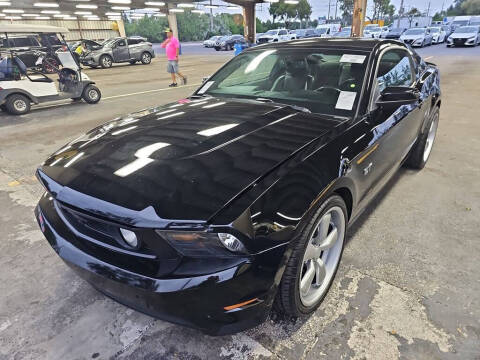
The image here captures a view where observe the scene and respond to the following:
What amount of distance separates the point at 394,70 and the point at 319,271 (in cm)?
204

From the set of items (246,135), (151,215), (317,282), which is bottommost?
(317,282)

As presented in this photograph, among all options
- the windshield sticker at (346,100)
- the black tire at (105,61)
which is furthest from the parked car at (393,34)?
the windshield sticker at (346,100)

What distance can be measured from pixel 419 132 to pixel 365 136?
68.9 inches

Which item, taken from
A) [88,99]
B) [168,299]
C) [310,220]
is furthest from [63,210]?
[88,99]

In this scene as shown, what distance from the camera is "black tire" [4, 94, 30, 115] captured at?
7.48 meters

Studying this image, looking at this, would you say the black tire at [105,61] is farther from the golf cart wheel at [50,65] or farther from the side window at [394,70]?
the side window at [394,70]

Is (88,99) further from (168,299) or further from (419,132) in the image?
(168,299)

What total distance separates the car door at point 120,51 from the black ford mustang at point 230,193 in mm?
19074

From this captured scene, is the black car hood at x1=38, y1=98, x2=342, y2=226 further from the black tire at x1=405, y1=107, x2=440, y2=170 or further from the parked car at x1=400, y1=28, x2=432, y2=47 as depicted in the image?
the parked car at x1=400, y1=28, x2=432, y2=47

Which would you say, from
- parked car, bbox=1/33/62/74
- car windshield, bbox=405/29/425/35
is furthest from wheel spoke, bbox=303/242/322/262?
car windshield, bbox=405/29/425/35

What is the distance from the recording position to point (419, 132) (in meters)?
3.55

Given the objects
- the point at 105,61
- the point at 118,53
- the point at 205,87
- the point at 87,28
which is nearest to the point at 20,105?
the point at 205,87

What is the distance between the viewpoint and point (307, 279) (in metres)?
1.87

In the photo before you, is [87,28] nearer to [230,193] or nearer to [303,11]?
[303,11]
